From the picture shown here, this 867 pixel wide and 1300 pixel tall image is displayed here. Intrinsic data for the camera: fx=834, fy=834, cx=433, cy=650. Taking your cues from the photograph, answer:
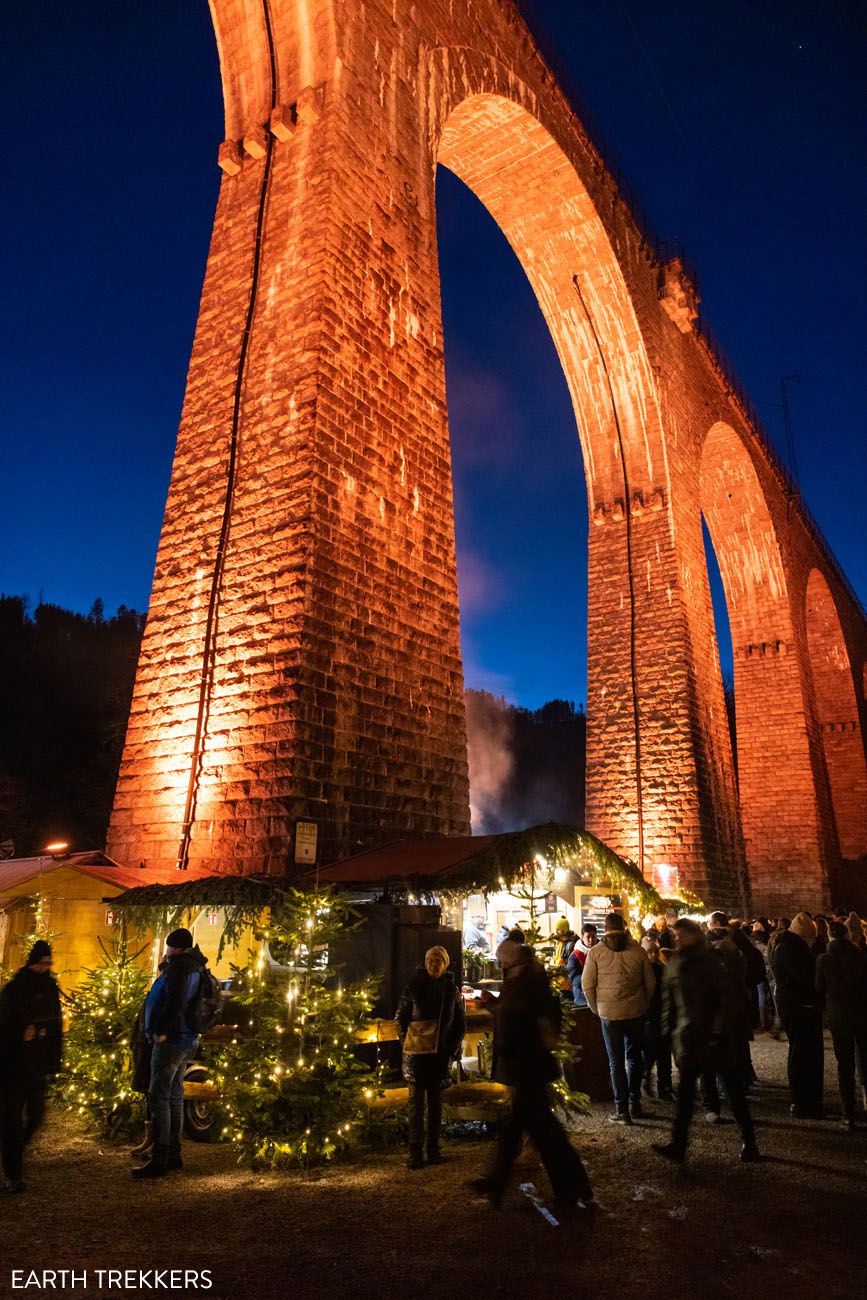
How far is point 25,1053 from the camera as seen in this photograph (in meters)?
4.17

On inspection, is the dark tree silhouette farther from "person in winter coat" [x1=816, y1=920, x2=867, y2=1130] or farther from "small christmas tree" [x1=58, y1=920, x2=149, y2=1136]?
"person in winter coat" [x1=816, y1=920, x2=867, y2=1130]

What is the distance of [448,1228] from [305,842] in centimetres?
298

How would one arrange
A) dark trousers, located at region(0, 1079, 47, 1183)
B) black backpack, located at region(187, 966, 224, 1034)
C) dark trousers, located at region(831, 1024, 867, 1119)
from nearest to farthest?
dark trousers, located at region(0, 1079, 47, 1183), black backpack, located at region(187, 966, 224, 1034), dark trousers, located at region(831, 1024, 867, 1119)

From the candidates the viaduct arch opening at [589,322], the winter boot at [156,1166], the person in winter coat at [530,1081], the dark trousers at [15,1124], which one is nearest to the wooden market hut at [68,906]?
the dark trousers at [15,1124]

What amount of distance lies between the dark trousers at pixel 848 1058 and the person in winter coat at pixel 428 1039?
2.67 meters

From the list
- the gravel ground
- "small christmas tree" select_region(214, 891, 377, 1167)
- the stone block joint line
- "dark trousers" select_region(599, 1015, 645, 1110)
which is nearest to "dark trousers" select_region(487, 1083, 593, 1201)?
the gravel ground

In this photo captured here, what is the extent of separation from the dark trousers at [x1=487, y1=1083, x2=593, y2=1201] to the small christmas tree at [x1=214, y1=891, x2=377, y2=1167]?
3.80 feet

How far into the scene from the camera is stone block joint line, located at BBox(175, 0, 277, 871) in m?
6.74

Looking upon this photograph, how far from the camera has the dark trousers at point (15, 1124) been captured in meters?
4.02

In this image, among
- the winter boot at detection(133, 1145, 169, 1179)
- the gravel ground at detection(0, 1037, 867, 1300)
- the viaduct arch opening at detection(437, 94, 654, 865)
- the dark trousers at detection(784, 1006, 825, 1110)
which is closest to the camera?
the gravel ground at detection(0, 1037, 867, 1300)

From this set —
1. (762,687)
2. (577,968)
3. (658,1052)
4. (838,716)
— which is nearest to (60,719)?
(762,687)

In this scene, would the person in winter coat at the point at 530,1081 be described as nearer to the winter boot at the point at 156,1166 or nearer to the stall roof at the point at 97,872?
the winter boot at the point at 156,1166

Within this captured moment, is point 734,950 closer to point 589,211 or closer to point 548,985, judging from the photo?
point 548,985

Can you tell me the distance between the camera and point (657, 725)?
46.3 ft
